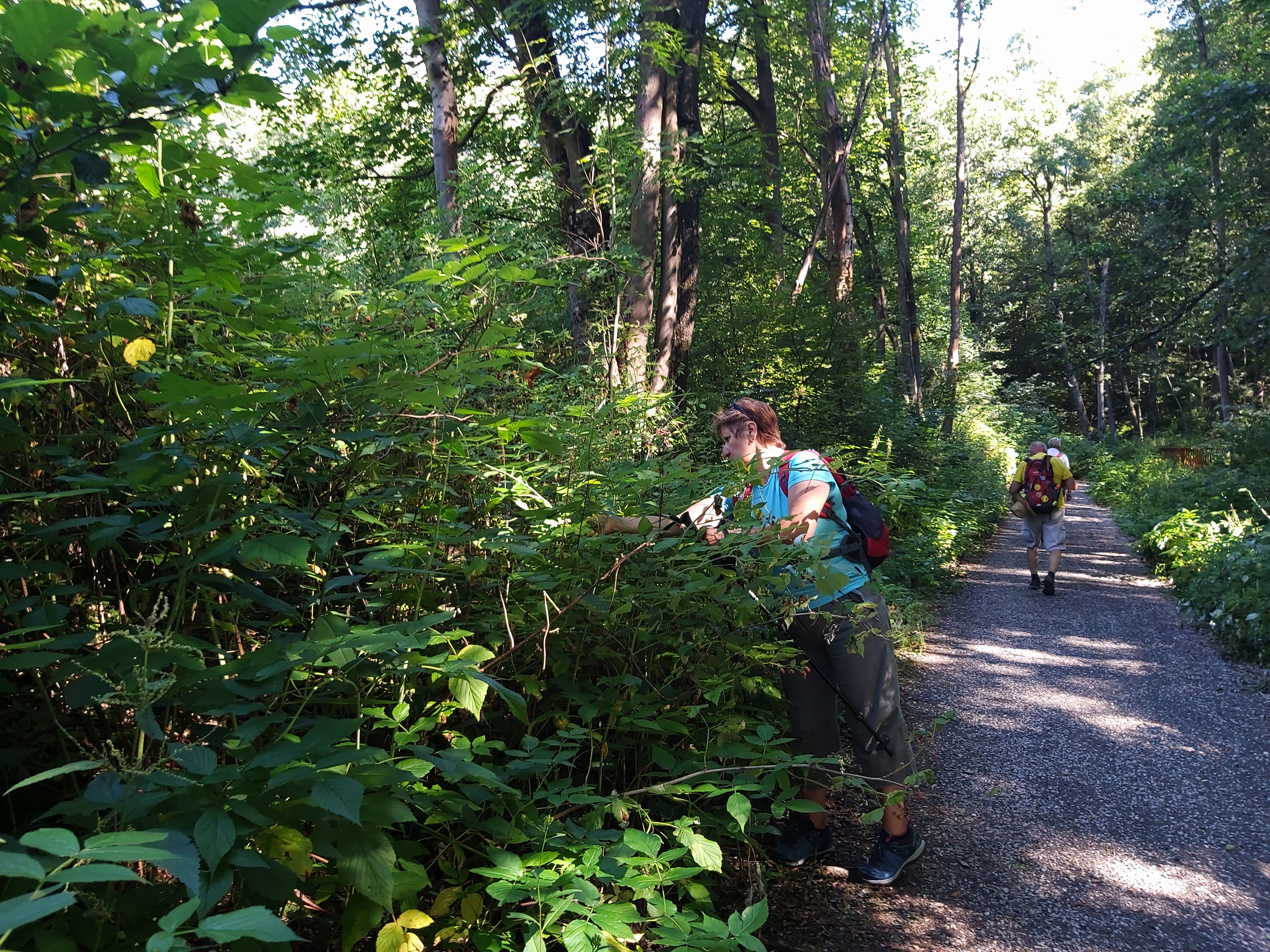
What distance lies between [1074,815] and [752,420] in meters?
2.72

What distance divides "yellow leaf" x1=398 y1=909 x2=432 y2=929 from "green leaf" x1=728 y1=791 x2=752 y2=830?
782 mm

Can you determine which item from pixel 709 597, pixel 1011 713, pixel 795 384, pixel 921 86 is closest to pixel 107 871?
pixel 709 597

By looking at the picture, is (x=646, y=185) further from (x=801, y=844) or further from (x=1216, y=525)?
(x=1216, y=525)

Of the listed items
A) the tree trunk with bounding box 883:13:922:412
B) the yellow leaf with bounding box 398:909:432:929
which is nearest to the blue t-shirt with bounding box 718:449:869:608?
the yellow leaf with bounding box 398:909:432:929

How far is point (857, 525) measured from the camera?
12.3 ft

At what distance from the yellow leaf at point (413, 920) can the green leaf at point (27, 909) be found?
126 centimetres

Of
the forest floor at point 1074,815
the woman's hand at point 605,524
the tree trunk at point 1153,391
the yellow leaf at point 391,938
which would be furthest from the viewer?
the tree trunk at point 1153,391

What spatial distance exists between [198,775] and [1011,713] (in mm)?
5912

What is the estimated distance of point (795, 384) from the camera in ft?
38.6

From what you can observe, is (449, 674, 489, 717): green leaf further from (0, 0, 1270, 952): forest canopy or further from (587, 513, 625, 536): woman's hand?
(587, 513, 625, 536): woman's hand

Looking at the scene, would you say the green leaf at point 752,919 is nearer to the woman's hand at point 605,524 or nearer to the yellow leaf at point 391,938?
the yellow leaf at point 391,938

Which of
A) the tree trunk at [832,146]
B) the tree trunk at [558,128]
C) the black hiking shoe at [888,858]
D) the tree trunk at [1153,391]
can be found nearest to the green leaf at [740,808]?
the black hiking shoe at [888,858]

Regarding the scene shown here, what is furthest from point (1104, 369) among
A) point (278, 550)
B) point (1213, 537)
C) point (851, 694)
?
point (278, 550)

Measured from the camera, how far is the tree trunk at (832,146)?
14867 mm
